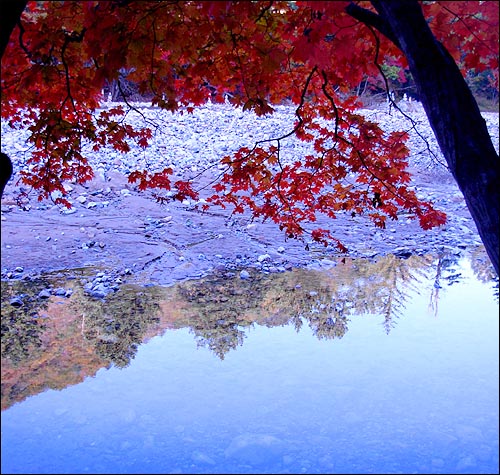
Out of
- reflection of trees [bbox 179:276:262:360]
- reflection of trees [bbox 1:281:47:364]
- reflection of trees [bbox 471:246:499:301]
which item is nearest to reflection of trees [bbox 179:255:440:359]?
reflection of trees [bbox 179:276:262:360]

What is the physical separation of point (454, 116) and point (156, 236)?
20.0 ft

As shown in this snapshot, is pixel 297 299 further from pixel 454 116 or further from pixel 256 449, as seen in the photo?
pixel 454 116

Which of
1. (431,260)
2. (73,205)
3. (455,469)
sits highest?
(73,205)

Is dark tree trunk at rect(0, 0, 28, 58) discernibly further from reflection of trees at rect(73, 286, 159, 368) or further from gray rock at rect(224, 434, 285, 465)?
reflection of trees at rect(73, 286, 159, 368)

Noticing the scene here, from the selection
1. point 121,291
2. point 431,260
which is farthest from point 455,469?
point 431,260

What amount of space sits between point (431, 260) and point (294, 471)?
504cm

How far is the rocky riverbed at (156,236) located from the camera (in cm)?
698

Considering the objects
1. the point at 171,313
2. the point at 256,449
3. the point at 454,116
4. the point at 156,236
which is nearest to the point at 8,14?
the point at 454,116

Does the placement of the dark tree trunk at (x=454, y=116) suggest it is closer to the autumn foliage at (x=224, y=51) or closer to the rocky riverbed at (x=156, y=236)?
the autumn foliage at (x=224, y=51)

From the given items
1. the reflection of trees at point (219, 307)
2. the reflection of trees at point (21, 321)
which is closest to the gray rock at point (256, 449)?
the reflection of trees at point (219, 307)

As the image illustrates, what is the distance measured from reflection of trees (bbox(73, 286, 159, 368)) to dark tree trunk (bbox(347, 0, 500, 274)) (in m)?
3.33

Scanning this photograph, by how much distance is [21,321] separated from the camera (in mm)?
5434

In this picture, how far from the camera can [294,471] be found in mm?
3322

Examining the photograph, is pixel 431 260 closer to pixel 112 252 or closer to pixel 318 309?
pixel 318 309
